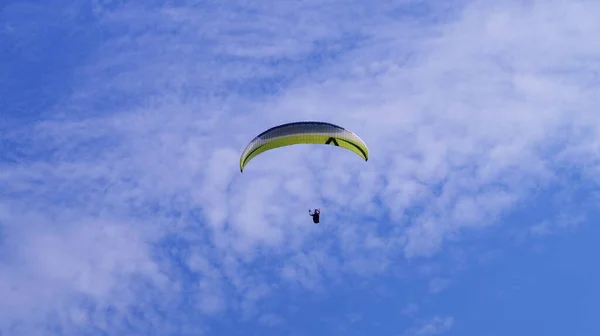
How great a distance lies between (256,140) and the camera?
4481 inches

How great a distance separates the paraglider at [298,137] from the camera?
113 meters

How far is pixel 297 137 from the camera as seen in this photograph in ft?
373

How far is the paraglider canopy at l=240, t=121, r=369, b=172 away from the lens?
11344cm

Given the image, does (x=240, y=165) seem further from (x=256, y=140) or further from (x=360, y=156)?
(x=360, y=156)

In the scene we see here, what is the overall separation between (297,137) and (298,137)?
4.1 inches

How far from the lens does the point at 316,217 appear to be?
119m

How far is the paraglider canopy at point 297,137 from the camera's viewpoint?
372 feet

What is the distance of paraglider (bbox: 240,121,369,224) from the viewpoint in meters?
113

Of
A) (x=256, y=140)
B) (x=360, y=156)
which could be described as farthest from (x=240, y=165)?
(x=360, y=156)

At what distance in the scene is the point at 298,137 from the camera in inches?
4483

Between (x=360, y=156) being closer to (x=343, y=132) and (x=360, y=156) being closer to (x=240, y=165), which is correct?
(x=343, y=132)

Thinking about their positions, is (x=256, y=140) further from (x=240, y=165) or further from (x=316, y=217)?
(x=316, y=217)

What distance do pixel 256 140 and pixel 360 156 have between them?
32.1 ft

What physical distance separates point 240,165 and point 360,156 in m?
10.9
